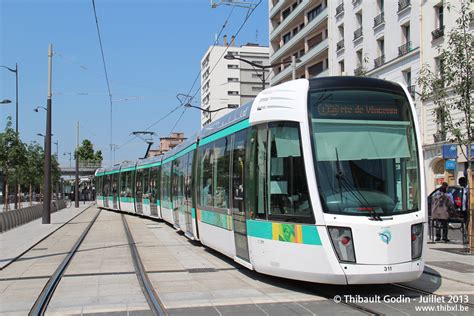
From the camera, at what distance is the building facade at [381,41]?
1252 inches

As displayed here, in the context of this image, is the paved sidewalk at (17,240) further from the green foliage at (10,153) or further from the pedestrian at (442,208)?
the pedestrian at (442,208)

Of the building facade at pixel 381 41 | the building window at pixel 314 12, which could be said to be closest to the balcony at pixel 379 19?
the building facade at pixel 381 41

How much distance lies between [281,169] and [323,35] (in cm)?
4376

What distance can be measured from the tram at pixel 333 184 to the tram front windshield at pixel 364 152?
1 cm

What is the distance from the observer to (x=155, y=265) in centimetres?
1112

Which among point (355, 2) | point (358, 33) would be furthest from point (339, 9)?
point (358, 33)

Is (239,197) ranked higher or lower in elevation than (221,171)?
lower

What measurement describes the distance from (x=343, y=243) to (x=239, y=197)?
266cm

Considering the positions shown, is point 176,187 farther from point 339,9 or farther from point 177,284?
point 339,9

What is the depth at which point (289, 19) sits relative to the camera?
57.1 meters

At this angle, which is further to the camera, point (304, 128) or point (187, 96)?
point (187, 96)

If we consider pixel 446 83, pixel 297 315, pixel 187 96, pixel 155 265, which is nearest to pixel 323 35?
pixel 187 96

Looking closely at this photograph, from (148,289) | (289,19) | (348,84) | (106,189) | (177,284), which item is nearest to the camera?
(348,84)

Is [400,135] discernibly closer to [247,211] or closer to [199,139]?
[247,211]
